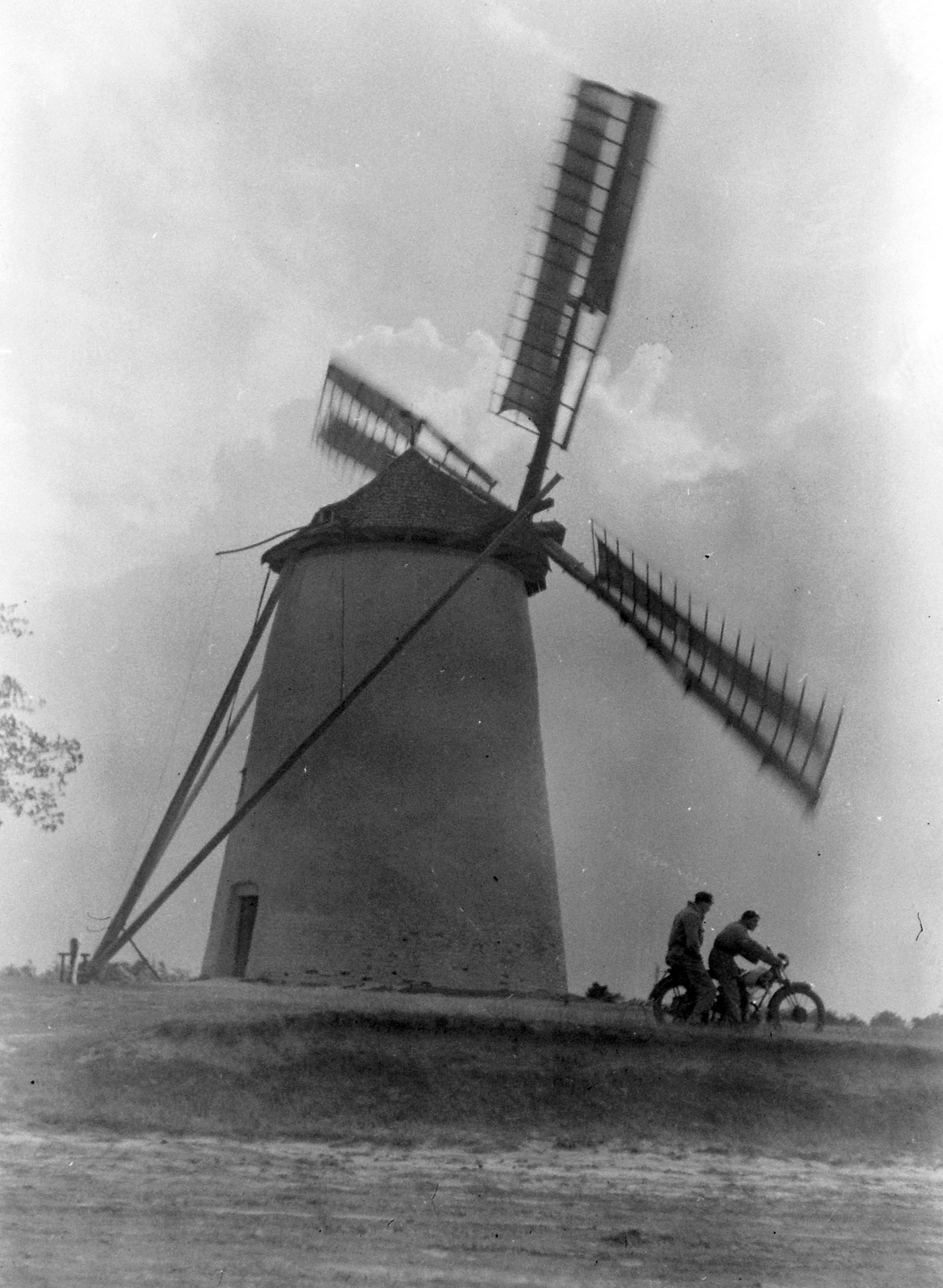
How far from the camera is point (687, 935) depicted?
13.6 m

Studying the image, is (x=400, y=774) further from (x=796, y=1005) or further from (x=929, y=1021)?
(x=929, y=1021)

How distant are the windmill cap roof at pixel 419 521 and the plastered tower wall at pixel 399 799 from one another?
18 centimetres

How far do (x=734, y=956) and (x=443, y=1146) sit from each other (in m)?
4.62

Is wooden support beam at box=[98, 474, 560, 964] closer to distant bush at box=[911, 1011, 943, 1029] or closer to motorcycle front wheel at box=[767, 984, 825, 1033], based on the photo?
motorcycle front wheel at box=[767, 984, 825, 1033]

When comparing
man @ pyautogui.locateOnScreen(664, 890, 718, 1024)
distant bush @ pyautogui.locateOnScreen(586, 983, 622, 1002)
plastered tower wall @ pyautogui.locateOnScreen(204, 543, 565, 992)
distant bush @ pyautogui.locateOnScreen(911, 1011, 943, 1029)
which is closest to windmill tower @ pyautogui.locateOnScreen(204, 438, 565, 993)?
plastered tower wall @ pyautogui.locateOnScreen(204, 543, 565, 992)

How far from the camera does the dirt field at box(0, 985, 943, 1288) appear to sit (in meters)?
7.52

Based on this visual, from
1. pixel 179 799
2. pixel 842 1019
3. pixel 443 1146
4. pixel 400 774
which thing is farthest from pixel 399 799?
pixel 842 1019

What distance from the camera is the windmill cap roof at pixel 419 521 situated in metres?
17.7

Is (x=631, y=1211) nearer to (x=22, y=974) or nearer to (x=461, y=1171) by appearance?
(x=461, y=1171)

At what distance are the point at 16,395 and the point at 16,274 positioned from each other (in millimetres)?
3279

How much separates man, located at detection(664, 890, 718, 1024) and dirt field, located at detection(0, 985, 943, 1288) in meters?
0.64

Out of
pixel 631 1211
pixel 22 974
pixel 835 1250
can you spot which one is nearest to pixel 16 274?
pixel 631 1211

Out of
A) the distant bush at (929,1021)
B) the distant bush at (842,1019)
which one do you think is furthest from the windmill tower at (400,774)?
the distant bush at (929,1021)

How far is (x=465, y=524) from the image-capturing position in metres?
17.9
